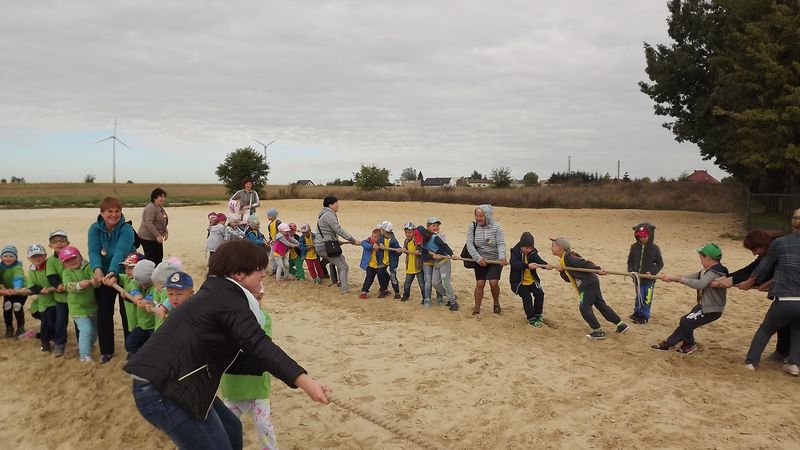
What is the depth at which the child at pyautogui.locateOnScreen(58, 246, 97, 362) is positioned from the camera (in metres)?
6.07

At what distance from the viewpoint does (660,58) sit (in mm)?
24234

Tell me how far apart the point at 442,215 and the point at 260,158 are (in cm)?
2494

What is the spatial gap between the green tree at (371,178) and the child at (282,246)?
3683cm

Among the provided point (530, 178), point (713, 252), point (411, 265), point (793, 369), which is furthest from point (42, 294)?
point (530, 178)

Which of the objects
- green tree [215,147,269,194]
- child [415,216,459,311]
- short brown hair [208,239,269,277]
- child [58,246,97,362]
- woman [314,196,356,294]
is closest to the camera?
short brown hair [208,239,269,277]

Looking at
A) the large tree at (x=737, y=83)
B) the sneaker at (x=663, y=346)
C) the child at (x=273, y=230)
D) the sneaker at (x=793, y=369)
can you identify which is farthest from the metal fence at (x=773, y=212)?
the child at (x=273, y=230)

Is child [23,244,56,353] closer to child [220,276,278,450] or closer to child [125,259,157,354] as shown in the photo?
child [125,259,157,354]

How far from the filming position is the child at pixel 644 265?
815 centimetres

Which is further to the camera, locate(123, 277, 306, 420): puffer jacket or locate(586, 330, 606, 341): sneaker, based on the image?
locate(586, 330, 606, 341): sneaker

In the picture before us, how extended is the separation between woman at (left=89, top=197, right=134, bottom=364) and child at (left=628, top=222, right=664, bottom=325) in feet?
23.6

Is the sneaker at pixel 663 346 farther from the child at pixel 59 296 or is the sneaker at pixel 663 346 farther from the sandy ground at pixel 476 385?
the child at pixel 59 296

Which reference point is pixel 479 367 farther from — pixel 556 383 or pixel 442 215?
pixel 442 215

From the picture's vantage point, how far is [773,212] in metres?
20.3

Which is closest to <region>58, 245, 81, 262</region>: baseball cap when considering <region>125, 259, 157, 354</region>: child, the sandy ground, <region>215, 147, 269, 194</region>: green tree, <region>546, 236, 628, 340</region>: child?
<region>125, 259, 157, 354</region>: child
